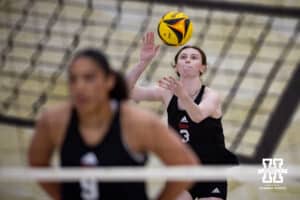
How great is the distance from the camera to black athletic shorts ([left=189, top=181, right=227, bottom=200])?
3.34 meters

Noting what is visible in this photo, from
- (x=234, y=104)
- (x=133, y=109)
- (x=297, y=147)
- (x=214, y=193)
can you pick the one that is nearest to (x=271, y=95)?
(x=234, y=104)

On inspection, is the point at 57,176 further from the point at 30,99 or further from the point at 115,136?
the point at 30,99

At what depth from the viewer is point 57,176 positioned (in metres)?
2.15

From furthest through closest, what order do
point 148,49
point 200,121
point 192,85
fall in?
point 192,85 < point 200,121 < point 148,49

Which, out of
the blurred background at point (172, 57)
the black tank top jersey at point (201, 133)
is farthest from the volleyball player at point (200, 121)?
the blurred background at point (172, 57)

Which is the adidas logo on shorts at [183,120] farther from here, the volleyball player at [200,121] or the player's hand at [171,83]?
the player's hand at [171,83]

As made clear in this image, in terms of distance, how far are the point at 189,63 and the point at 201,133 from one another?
1.02 feet

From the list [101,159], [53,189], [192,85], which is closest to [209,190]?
[192,85]

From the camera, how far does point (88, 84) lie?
2062 millimetres

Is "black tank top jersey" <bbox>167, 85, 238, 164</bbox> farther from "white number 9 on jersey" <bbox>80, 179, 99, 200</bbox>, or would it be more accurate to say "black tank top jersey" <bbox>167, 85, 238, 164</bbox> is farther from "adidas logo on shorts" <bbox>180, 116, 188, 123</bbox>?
"white number 9 on jersey" <bbox>80, 179, 99, 200</bbox>

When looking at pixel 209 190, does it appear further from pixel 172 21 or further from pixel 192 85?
pixel 172 21

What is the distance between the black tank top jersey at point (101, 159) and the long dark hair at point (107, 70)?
7 cm

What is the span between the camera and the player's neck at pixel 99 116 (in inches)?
82.5

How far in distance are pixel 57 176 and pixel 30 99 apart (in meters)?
3.50
